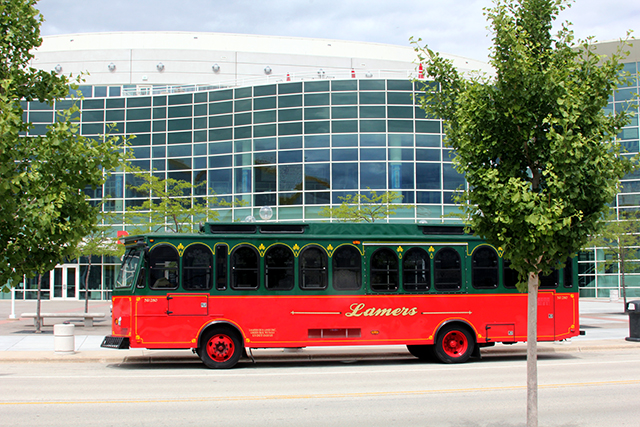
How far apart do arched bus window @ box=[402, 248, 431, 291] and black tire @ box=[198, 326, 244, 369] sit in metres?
4.32

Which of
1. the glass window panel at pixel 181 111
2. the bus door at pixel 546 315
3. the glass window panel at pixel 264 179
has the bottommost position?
the bus door at pixel 546 315

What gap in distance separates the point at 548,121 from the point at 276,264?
8.35 meters

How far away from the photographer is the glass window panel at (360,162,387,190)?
3412 centimetres

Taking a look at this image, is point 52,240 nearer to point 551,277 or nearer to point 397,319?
point 397,319

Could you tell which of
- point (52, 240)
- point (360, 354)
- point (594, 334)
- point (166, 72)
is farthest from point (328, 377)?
point (166, 72)

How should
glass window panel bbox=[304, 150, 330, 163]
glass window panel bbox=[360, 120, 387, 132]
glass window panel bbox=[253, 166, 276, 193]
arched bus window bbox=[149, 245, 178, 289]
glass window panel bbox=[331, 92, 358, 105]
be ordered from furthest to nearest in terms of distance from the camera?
1. glass window panel bbox=[253, 166, 276, 193]
2. glass window panel bbox=[331, 92, 358, 105]
3. glass window panel bbox=[360, 120, 387, 132]
4. glass window panel bbox=[304, 150, 330, 163]
5. arched bus window bbox=[149, 245, 178, 289]

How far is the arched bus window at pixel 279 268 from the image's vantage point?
13.6 metres

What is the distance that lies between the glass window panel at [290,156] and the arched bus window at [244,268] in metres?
21.6

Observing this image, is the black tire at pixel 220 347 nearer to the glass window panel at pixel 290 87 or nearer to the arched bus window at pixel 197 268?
the arched bus window at pixel 197 268

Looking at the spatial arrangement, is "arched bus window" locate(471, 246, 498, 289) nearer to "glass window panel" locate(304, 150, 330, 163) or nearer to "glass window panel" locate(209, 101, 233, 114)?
"glass window panel" locate(304, 150, 330, 163)

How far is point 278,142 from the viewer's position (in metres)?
35.5

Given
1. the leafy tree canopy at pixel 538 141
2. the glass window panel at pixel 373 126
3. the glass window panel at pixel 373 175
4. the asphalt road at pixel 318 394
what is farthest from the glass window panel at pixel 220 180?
the leafy tree canopy at pixel 538 141

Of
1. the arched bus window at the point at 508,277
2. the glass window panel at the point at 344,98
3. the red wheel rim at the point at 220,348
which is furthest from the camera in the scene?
the glass window panel at the point at 344,98

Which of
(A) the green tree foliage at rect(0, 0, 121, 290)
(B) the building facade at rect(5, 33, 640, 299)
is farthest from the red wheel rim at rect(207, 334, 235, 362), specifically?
(B) the building facade at rect(5, 33, 640, 299)
